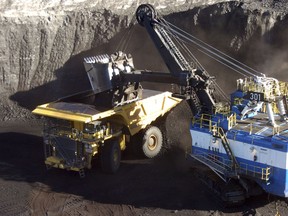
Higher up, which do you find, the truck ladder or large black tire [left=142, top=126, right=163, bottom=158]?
the truck ladder

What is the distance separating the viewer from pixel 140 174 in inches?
535

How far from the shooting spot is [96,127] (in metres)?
13.1

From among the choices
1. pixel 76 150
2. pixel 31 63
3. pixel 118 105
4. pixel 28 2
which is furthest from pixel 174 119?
pixel 28 2

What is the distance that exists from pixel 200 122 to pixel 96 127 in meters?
2.94

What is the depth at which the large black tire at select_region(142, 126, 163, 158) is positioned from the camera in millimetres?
14808

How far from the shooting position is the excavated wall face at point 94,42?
18.7 metres

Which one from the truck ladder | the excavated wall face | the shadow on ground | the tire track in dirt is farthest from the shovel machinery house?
the excavated wall face

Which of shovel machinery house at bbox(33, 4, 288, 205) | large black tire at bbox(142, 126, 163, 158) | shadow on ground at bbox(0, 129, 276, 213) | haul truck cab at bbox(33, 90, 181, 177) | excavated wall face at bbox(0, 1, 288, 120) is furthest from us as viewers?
excavated wall face at bbox(0, 1, 288, 120)

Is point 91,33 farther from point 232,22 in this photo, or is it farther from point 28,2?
point 232,22

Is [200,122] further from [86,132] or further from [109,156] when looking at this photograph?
[86,132]

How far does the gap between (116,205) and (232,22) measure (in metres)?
10.5

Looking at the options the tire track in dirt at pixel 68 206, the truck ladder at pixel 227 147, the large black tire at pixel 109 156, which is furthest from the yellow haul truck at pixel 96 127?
the truck ladder at pixel 227 147

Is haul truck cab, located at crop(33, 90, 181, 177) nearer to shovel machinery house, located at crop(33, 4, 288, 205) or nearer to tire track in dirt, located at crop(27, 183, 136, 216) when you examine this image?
shovel machinery house, located at crop(33, 4, 288, 205)

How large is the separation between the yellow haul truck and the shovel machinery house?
0.03 metres
